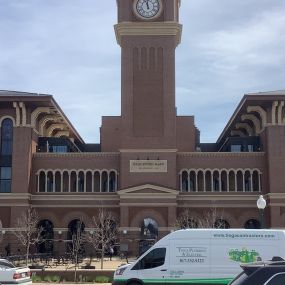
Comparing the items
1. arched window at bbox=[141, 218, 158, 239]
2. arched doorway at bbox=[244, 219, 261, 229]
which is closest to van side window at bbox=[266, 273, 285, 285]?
arched window at bbox=[141, 218, 158, 239]

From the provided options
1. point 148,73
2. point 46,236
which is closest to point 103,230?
point 46,236

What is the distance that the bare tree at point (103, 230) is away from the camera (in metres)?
58.2

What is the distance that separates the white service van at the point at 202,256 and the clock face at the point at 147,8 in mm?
45938

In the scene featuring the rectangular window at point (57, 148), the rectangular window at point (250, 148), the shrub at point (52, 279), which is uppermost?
A: the rectangular window at point (57, 148)

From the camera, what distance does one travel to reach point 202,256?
21.5 meters

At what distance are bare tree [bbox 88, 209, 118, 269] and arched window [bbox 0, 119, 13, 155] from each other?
11.6 m

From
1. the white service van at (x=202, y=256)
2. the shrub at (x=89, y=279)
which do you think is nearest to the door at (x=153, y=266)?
the white service van at (x=202, y=256)

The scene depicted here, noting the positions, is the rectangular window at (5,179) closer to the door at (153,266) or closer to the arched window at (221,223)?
the arched window at (221,223)

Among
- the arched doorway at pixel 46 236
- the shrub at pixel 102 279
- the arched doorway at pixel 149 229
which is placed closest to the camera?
the shrub at pixel 102 279

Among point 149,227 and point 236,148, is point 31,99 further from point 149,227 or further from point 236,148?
point 236,148

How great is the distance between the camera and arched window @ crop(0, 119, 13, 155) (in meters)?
63.2

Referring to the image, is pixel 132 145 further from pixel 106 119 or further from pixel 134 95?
pixel 106 119

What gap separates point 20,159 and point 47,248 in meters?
9.65

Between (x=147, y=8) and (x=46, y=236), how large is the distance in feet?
86.9
